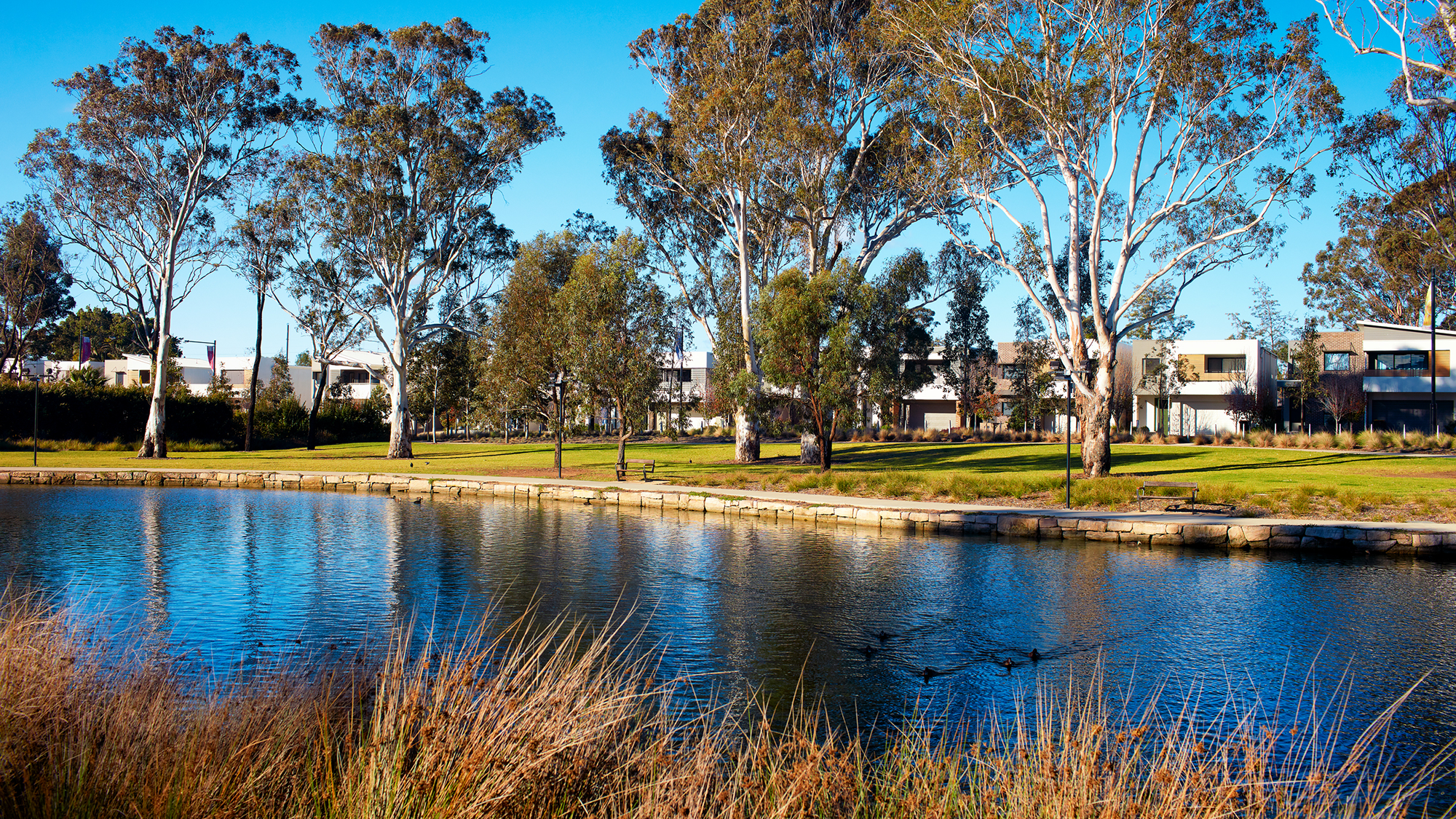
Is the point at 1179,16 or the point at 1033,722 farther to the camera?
the point at 1179,16

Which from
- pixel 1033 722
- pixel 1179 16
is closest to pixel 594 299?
pixel 1179 16

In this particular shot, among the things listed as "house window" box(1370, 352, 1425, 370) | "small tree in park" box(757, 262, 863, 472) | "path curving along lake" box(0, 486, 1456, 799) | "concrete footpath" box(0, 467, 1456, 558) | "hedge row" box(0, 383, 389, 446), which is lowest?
"path curving along lake" box(0, 486, 1456, 799)

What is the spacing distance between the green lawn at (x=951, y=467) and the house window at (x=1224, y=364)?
22894mm

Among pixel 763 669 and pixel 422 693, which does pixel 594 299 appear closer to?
pixel 763 669

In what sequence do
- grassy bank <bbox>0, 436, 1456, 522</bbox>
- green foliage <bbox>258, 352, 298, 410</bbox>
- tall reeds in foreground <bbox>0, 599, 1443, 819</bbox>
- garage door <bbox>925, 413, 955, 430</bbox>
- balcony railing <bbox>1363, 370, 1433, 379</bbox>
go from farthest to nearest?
1. garage door <bbox>925, 413, 955, 430</bbox>
2. green foliage <bbox>258, 352, 298, 410</bbox>
3. balcony railing <bbox>1363, 370, 1433, 379</bbox>
4. grassy bank <bbox>0, 436, 1456, 522</bbox>
5. tall reeds in foreground <bbox>0, 599, 1443, 819</bbox>

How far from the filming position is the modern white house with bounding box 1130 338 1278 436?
62.4 metres

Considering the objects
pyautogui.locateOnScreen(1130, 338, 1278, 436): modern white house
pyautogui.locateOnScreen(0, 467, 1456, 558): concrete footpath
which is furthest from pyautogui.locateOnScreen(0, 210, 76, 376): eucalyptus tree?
pyautogui.locateOnScreen(1130, 338, 1278, 436): modern white house

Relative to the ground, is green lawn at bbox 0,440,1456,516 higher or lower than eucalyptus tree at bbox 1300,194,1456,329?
lower

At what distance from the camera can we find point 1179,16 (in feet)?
87.5

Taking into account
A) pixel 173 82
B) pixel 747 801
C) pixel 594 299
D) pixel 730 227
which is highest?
pixel 173 82

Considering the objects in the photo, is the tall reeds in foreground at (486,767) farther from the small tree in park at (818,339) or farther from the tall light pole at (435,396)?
the tall light pole at (435,396)

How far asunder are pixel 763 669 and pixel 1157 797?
562 cm

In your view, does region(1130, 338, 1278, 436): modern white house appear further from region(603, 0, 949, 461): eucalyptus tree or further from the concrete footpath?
the concrete footpath

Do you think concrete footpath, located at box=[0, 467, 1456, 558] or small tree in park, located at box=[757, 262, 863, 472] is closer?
concrete footpath, located at box=[0, 467, 1456, 558]
